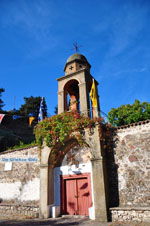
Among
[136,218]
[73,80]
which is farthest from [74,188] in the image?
[73,80]

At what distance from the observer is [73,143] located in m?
9.60

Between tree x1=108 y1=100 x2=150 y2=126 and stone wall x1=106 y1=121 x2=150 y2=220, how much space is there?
24.3ft

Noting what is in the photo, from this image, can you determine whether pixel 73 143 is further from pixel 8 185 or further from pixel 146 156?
pixel 8 185

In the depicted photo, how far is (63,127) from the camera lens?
8.98m

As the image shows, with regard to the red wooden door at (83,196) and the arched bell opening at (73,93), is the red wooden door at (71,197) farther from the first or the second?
the arched bell opening at (73,93)

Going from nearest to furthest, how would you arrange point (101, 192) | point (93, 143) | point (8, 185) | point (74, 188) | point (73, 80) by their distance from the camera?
1. point (101, 192)
2. point (93, 143)
3. point (74, 188)
4. point (8, 185)
5. point (73, 80)

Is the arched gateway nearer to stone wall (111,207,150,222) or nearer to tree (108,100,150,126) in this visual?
stone wall (111,207,150,222)

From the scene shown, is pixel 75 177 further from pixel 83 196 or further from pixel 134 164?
pixel 134 164

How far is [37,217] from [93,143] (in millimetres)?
4765

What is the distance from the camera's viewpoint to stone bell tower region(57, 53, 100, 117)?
34.1ft

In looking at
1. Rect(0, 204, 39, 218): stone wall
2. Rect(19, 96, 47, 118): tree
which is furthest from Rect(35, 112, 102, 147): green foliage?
Rect(19, 96, 47, 118): tree

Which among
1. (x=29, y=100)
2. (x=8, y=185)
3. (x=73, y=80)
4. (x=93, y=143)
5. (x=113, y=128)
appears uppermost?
(x=29, y=100)

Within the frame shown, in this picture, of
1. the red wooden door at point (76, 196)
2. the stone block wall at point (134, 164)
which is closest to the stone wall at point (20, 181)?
the red wooden door at point (76, 196)

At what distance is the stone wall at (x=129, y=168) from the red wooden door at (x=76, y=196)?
1.32 meters
